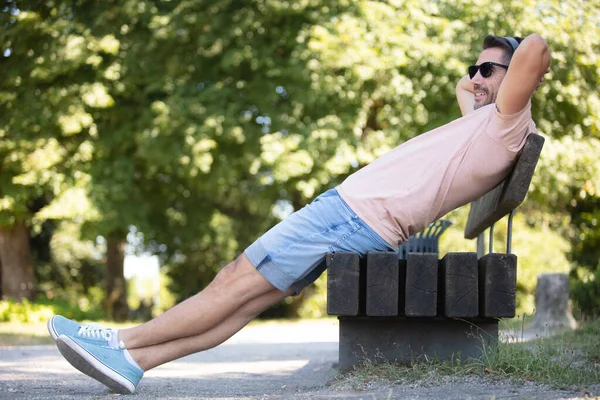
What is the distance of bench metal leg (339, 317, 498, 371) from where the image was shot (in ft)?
14.8

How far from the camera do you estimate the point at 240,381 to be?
540 cm

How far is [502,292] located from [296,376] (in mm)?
2255

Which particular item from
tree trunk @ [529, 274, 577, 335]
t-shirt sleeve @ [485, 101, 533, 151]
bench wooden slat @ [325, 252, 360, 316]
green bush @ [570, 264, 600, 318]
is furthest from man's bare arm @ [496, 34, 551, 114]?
tree trunk @ [529, 274, 577, 335]

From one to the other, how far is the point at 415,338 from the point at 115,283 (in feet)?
49.5

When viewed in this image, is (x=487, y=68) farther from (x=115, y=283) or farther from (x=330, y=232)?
(x=115, y=283)

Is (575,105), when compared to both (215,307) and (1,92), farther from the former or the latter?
(215,307)

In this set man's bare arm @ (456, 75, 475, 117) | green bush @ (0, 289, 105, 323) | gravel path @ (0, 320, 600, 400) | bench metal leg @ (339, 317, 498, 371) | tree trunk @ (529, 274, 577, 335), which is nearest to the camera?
gravel path @ (0, 320, 600, 400)

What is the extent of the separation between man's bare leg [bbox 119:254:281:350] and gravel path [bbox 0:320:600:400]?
0.30 metres

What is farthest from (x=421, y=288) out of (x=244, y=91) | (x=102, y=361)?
(x=244, y=91)

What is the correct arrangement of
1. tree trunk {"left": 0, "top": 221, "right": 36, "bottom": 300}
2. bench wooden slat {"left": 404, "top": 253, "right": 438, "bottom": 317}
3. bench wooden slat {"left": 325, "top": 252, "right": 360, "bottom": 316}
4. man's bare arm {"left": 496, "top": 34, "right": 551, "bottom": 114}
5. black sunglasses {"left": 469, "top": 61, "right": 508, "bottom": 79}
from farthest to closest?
tree trunk {"left": 0, "top": 221, "right": 36, "bottom": 300}, black sunglasses {"left": 469, "top": 61, "right": 508, "bottom": 79}, bench wooden slat {"left": 404, "top": 253, "right": 438, "bottom": 317}, bench wooden slat {"left": 325, "top": 252, "right": 360, "bottom": 316}, man's bare arm {"left": 496, "top": 34, "right": 551, "bottom": 114}

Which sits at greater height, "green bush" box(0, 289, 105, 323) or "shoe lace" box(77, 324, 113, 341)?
"shoe lace" box(77, 324, 113, 341)

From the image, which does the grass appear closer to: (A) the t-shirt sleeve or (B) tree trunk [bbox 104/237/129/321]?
(A) the t-shirt sleeve

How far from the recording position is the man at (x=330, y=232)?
3.95 meters

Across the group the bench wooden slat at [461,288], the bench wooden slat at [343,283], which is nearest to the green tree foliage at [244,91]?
the bench wooden slat at [461,288]
